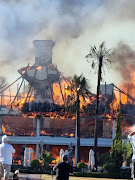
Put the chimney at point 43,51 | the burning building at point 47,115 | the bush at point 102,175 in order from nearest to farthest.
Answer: the bush at point 102,175, the burning building at point 47,115, the chimney at point 43,51

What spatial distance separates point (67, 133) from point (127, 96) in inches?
293

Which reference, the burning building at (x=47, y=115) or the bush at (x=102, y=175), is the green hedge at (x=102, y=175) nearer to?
the bush at (x=102, y=175)

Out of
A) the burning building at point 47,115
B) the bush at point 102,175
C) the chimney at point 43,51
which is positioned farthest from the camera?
the chimney at point 43,51

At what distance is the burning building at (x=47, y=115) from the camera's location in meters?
37.4

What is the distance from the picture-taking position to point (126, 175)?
84.7 ft

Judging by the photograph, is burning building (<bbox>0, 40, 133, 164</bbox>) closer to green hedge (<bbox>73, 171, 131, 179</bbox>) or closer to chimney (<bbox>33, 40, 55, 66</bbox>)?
chimney (<bbox>33, 40, 55, 66</bbox>)

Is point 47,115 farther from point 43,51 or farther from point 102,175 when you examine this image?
point 102,175

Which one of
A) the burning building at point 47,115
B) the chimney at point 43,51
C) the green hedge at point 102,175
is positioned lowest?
the green hedge at point 102,175

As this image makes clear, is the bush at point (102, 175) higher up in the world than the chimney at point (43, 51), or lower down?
lower down

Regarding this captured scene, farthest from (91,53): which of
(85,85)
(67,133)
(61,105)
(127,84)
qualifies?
(127,84)

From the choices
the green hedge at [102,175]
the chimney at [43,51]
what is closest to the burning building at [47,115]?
the chimney at [43,51]

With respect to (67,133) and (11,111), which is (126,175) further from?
(11,111)

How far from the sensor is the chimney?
4297 cm

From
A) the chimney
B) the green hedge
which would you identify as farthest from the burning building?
the green hedge
